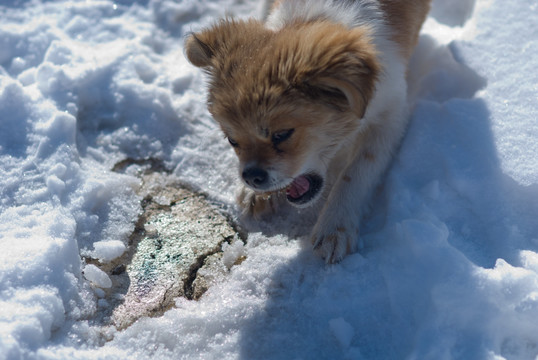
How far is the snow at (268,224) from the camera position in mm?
2771

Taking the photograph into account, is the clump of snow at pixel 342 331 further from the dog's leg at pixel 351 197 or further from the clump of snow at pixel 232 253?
the clump of snow at pixel 232 253

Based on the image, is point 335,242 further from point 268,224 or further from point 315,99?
point 315,99

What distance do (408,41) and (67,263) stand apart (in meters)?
2.54

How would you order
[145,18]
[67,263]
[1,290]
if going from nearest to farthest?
[1,290] → [67,263] → [145,18]

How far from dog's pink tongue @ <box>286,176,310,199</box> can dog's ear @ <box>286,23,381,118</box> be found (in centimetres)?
61

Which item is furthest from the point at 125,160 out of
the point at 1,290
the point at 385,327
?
the point at 385,327

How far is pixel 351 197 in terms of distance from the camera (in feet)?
11.3

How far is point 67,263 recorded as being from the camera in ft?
10.2

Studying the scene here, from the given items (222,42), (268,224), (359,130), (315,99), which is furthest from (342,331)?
(222,42)

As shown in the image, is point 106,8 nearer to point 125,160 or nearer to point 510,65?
point 125,160

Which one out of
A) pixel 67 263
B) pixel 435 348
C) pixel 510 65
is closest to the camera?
pixel 435 348

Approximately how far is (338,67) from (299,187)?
→ 0.87 m

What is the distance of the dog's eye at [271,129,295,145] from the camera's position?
3.03 metres

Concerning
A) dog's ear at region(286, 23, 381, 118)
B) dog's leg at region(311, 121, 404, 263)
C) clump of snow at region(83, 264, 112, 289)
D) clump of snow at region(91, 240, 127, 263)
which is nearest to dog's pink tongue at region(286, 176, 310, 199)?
dog's leg at region(311, 121, 404, 263)
